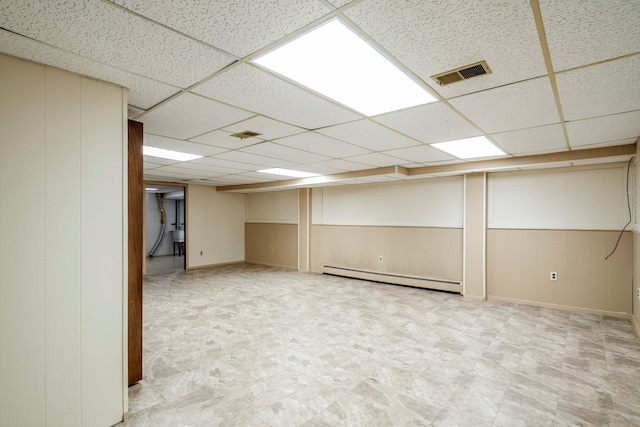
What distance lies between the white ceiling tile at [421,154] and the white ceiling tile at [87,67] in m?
2.73

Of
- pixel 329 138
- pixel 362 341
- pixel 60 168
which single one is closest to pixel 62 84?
pixel 60 168

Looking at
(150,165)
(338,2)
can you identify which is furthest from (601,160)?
(150,165)

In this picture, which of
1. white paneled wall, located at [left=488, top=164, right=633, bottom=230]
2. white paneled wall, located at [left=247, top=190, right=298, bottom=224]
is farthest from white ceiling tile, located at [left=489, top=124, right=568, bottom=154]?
white paneled wall, located at [left=247, top=190, right=298, bottom=224]

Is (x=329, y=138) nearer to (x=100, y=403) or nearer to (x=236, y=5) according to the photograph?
(x=236, y=5)

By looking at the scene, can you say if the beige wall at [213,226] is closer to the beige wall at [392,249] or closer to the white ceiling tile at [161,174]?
the white ceiling tile at [161,174]

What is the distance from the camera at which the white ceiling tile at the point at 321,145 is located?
10.6 feet

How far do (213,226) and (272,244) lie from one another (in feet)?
5.68

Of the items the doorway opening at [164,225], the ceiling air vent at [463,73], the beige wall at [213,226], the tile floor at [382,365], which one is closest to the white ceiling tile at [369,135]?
the ceiling air vent at [463,73]

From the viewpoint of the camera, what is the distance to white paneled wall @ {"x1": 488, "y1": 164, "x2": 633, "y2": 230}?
4.34 meters

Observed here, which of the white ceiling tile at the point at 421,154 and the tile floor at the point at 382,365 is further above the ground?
the white ceiling tile at the point at 421,154

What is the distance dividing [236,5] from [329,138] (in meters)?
2.08

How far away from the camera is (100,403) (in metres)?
1.95

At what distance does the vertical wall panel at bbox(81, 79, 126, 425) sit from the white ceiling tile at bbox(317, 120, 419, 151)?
1709 millimetres

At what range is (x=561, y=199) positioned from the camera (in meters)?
4.71
